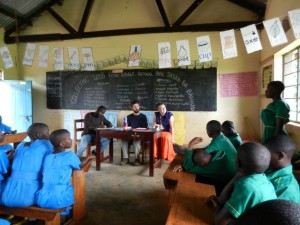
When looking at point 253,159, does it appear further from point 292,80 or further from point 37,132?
point 292,80

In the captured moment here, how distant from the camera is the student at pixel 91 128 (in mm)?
4379

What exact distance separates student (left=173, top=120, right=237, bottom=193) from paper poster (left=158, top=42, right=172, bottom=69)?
2824 mm

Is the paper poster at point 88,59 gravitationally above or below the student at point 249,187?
above

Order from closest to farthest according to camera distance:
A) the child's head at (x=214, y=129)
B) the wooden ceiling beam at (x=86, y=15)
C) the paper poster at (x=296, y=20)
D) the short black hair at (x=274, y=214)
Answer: the short black hair at (x=274, y=214)
the child's head at (x=214, y=129)
the paper poster at (x=296, y=20)
the wooden ceiling beam at (x=86, y=15)

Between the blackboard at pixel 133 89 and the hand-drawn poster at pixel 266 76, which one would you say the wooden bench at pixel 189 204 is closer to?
the hand-drawn poster at pixel 266 76

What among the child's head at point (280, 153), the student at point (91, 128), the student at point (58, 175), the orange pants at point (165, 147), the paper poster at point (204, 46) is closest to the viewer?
the child's head at point (280, 153)

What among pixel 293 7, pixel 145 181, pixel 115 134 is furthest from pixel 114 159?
pixel 293 7

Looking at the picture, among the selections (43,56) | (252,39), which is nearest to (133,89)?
(43,56)

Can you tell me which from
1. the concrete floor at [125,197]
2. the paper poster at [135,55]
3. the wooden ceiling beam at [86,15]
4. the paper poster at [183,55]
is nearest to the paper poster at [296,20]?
the paper poster at [183,55]

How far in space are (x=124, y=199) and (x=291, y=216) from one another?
2697 mm

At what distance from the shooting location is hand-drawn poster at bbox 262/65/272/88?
13.3ft

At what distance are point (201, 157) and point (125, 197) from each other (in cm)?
150

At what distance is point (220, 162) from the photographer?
195 centimetres

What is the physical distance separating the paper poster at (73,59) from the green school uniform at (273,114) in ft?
14.1
